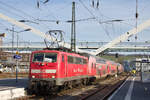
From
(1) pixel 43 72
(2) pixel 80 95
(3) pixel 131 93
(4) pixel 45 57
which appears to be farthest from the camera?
(3) pixel 131 93

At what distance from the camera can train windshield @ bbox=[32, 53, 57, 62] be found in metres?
18.5

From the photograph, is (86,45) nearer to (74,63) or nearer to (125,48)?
(125,48)

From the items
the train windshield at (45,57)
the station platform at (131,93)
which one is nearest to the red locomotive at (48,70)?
the train windshield at (45,57)

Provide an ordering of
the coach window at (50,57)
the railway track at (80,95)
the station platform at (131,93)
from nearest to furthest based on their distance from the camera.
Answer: the railway track at (80,95) → the station platform at (131,93) → the coach window at (50,57)

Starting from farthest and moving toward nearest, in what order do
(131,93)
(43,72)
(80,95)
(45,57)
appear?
1. (131,93)
2. (80,95)
3. (45,57)
4. (43,72)

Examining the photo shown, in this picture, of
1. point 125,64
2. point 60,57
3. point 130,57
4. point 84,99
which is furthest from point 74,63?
point 130,57

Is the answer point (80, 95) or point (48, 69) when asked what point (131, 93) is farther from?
point (48, 69)

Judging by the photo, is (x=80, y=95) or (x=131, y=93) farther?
(x=131, y=93)

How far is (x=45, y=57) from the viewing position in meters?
18.6

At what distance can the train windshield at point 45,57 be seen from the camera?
18453 millimetres

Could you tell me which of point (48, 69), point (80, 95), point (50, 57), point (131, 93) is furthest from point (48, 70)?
point (131, 93)

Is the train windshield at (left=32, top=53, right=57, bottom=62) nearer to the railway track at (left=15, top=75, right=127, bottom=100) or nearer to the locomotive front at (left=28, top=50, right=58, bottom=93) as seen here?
the locomotive front at (left=28, top=50, right=58, bottom=93)

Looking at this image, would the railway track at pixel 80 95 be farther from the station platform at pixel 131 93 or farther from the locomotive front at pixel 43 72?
the locomotive front at pixel 43 72

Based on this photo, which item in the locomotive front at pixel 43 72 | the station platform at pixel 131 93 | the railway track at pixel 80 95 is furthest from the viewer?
the station platform at pixel 131 93
